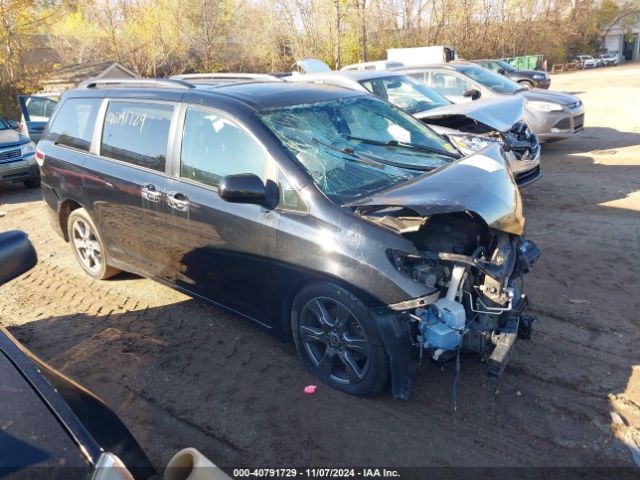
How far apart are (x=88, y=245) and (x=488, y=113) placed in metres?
5.77

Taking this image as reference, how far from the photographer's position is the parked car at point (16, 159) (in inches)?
388

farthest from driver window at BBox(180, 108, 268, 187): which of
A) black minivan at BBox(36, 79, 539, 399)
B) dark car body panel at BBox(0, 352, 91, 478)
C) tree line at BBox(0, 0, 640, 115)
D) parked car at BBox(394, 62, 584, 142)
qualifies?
tree line at BBox(0, 0, 640, 115)

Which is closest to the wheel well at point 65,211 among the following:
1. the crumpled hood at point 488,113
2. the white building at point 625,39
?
the crumpled hood at point 488,113

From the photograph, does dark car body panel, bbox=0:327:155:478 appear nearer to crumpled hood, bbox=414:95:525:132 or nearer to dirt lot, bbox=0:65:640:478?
dirt lot, bbox=0:65:640:478

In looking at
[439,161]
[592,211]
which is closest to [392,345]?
[439,161]

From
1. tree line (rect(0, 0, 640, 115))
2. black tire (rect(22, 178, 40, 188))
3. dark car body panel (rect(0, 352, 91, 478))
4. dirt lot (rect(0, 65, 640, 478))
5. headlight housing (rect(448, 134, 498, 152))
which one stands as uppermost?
tree line (rect(0, 0, 640, 115))

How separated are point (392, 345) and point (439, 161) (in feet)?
5.54

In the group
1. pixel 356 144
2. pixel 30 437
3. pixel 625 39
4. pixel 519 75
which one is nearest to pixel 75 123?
pixel 356 144

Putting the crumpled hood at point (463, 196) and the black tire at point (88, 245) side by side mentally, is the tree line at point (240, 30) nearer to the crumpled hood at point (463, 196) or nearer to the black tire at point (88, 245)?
the black tire at point (88, 245)

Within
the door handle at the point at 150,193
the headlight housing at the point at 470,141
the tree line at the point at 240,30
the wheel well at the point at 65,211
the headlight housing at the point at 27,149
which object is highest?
the tree line at the point at 240,30

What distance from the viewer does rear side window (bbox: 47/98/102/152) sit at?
4938 millimetres

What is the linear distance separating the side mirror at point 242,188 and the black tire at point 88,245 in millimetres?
2299

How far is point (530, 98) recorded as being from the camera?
411 inches

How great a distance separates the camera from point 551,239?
19.2 feet
